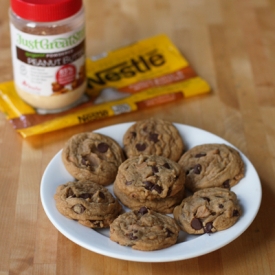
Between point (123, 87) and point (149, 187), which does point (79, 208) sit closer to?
point (149, 187)

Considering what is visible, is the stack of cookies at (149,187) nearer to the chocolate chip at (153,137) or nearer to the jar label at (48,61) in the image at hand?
the chocolate chip at (153,137)

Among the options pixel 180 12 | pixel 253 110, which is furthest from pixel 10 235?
pixel 180 12

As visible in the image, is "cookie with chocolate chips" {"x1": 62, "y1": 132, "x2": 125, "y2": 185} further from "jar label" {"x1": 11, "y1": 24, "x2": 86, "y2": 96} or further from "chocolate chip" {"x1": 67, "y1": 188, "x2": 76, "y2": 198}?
"jar label" {"x1": 11, "y1": 24, "x2": 86, "y2": 96}

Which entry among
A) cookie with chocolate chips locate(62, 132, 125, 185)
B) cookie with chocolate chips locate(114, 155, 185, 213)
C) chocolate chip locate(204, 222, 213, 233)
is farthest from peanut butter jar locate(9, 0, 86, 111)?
chocolate chip locate(204, 222, 213, 233)

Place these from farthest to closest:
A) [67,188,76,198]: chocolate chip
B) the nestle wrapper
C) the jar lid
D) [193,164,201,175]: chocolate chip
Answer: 1. the nestle wrapper
2. the jar lid
3. [193,164,201,175]: chocolate chip
4. [67,188,76,198]: chocolate chip

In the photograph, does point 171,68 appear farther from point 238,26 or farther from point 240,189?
A: point 240,189

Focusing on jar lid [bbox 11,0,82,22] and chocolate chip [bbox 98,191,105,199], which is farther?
jar lid [bbox 11,0,82,22]
